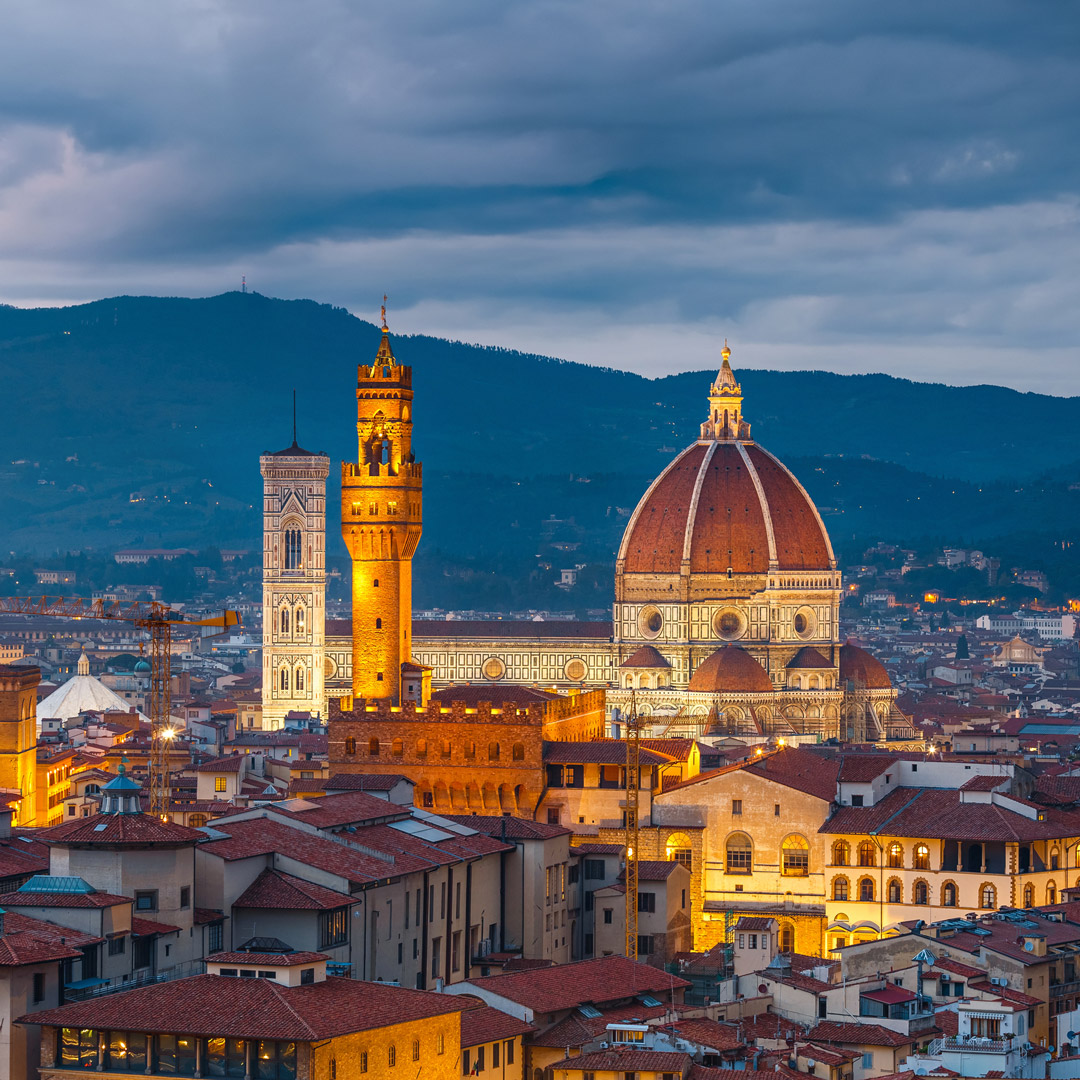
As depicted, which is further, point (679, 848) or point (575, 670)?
point (575, 670)

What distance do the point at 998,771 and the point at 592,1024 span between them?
26.5 meters

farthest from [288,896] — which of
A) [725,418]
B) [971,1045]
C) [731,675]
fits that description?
[725,418]

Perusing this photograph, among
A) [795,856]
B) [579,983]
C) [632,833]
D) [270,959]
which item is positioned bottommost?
[579,983]

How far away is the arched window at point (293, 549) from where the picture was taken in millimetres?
148175

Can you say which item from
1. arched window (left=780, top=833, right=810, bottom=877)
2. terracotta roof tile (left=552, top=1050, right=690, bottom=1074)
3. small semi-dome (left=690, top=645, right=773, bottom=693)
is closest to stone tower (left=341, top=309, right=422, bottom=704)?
arched window (left=780, top=833, right=810, bottom=877)

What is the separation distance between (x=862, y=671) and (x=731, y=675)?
862 centimetres

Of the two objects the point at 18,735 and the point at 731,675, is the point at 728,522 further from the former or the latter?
the point at 18,735

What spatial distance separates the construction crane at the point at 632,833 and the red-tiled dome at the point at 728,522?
177ft

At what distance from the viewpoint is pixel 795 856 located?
Result: 73250 mm

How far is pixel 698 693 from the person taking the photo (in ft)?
409

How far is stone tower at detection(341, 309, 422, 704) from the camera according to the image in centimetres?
9219

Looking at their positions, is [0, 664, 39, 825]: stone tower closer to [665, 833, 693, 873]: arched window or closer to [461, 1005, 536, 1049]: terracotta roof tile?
[665, 833, 693, 873]: arched window

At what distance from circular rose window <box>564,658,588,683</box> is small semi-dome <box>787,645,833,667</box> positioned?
10.4m

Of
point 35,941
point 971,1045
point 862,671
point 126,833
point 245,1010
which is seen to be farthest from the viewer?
point 862,671
